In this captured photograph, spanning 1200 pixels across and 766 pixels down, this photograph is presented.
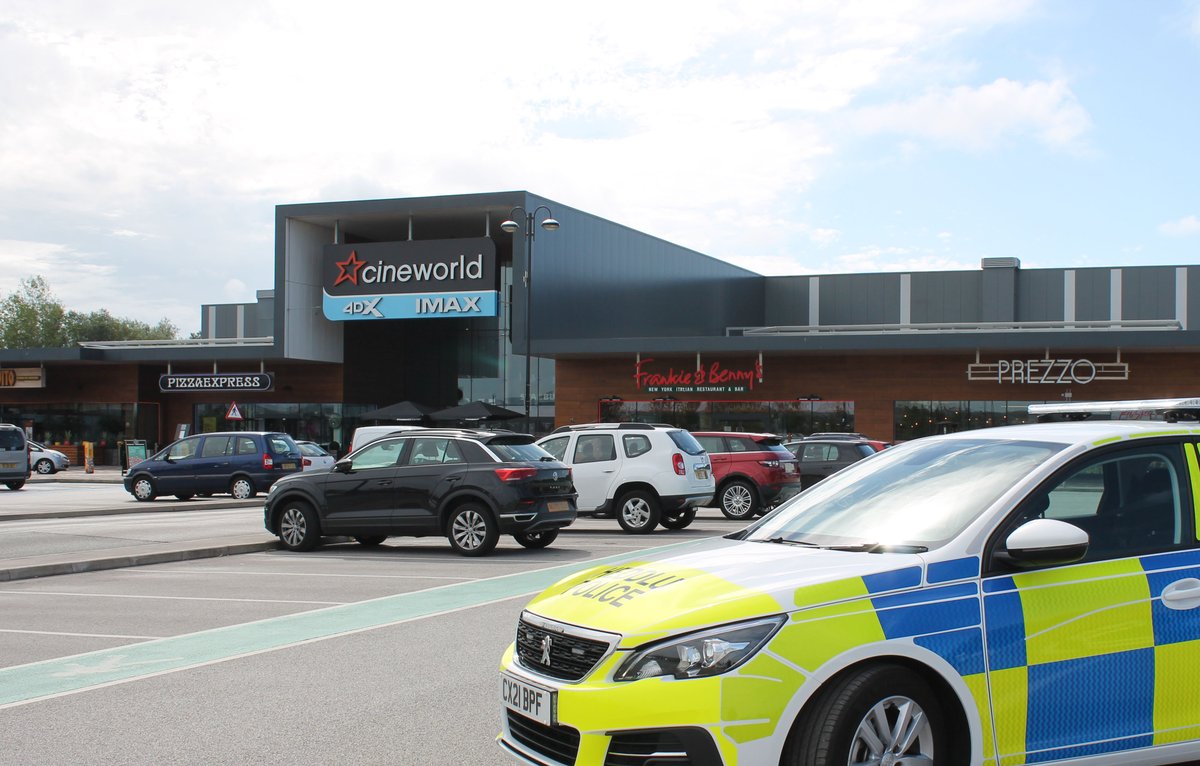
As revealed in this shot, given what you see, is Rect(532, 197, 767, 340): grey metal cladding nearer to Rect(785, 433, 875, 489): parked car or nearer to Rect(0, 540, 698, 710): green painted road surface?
Rect(785, 433, 875, 489): parked car

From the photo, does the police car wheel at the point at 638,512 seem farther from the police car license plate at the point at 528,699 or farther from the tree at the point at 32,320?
the tree at the point at 32,320

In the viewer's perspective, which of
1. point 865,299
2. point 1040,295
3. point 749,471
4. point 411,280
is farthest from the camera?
point 865,299

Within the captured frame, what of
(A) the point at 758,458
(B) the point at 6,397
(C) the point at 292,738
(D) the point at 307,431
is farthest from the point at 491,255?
(C) the point at 292,738

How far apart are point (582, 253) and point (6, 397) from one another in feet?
92.6

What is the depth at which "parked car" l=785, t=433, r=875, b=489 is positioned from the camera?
23703 millimetres

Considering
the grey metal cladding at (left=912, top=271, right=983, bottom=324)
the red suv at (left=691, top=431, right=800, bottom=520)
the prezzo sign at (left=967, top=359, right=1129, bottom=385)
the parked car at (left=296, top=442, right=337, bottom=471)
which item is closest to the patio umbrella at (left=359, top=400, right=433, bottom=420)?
the parked car at (left=296, top=442, right=337, bottom=471)

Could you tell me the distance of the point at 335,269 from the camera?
1698 inches

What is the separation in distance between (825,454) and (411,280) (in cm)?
2188

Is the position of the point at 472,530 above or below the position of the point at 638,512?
above

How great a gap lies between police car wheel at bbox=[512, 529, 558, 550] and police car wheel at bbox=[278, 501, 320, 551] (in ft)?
9.13

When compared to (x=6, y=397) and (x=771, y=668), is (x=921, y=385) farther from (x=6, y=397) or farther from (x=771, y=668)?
(x=6, y=397)

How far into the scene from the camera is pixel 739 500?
72.0 feet

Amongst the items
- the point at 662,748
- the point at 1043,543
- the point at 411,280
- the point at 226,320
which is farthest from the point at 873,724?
the point at 226,320

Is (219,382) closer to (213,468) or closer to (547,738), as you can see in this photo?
(213,468)
